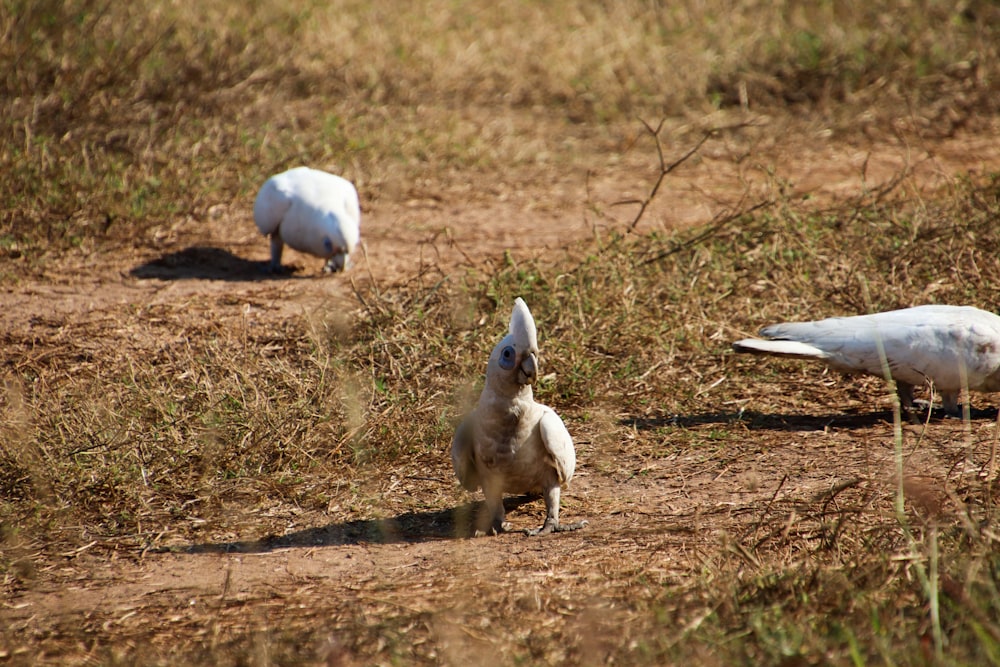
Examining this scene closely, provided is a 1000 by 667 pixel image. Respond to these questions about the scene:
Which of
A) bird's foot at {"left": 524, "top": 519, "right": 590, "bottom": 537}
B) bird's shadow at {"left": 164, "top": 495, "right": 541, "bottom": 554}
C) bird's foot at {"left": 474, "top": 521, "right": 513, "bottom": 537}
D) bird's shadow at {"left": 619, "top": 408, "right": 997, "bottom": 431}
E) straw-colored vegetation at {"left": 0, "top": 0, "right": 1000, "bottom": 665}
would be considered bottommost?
bird's shadow at {"left": 164, "top": 495, "right": 541, "bottom": 554}

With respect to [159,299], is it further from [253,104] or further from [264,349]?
[253,104]

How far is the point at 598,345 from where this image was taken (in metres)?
5.24

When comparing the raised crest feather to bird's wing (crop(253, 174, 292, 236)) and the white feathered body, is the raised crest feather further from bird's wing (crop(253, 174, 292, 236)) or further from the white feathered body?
bird's wing (crop(253, 174, 292, 236))

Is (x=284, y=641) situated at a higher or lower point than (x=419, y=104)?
lower

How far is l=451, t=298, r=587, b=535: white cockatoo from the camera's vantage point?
136 inches

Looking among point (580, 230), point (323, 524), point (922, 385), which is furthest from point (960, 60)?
point (323, 524)

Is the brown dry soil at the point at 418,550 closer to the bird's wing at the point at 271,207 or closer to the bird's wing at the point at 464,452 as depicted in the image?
the bird's wing at the point at 464,452

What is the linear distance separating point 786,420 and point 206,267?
3.87 m

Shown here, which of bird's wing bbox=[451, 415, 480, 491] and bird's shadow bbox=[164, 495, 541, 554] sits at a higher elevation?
bird's wing bbox=[451, 415, 480, 491]

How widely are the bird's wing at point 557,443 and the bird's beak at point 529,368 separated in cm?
24

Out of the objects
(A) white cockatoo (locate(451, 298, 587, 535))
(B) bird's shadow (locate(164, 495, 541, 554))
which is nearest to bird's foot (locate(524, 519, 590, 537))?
(A) white cockatoo (locate(451, 298, 587, 535))

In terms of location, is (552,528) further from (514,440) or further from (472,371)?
(472,371)

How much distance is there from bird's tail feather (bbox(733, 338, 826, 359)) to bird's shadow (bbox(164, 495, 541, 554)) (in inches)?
52.1

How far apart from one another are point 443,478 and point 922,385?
214 cm
